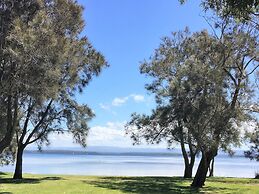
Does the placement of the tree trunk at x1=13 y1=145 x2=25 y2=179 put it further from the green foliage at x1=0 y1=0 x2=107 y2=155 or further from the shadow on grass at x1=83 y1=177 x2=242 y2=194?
the green foliage at x1=0 y1=0 x2=107 y2=155

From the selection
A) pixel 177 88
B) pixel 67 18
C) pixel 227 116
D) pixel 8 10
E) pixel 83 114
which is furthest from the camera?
pixel 83 114

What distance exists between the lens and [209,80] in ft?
81.0

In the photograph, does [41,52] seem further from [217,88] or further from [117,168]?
[117,168]

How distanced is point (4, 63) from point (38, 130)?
1638cm

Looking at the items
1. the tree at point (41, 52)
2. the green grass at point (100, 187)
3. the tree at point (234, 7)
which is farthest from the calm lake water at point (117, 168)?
the tree at point (234, 7)

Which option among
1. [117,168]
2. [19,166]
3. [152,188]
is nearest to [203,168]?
[152,188]

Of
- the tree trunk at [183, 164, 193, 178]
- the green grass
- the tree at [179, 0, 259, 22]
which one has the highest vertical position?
the tree at [179, 0, 259, 22]

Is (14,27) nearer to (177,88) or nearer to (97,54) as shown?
(177,88)

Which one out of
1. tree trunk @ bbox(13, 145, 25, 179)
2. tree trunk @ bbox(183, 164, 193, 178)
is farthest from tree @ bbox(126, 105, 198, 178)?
tree trunk @ bbox(13, 145, 25, 179)

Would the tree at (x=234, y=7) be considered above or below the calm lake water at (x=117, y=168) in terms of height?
above

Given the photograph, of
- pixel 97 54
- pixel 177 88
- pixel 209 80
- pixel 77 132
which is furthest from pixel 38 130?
pixel 209 80

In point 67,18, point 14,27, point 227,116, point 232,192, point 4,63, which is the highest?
point 67,18

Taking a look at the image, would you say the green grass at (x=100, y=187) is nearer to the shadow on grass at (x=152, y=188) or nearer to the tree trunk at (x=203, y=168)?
the shadow on grass at (x=152, y=188)

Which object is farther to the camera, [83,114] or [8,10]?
[83,114]
